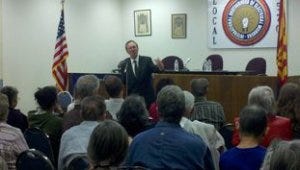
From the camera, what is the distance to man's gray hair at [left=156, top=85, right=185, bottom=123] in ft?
10.0

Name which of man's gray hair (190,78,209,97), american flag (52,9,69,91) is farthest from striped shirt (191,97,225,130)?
american flag (52,9,69,91)

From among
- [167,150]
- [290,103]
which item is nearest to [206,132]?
[290,103]

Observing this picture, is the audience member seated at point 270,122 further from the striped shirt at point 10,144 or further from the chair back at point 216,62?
the chair back at point 216,62

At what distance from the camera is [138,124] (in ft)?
11.8

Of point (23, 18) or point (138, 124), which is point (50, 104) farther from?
point (23, 18)

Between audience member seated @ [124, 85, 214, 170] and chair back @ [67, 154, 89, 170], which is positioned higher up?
audience member seated @ [124, 85, 214, 170]

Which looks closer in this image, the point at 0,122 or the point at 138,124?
the point at 138,124

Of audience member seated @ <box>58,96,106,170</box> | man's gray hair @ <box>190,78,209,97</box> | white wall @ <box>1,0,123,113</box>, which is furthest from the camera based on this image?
white wall @ <box>1,0,123,113</box>

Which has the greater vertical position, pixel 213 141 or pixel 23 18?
pixel 23 18

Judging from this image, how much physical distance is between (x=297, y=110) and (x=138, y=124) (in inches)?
51.0

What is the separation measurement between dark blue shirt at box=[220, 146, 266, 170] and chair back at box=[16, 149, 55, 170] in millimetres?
1045

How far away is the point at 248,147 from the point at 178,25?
8.79 meters

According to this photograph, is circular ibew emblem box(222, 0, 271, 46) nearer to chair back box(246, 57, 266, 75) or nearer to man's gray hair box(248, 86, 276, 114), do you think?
chair back box(246, 57, 266, 75)

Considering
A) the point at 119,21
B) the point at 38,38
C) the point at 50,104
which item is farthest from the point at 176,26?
the point at 50,104
